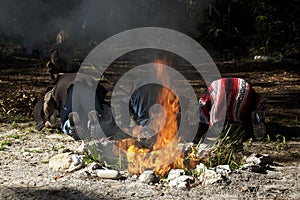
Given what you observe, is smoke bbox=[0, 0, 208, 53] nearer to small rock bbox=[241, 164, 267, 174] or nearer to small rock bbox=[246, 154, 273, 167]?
small rock bbox=[246, 154, 273, 167]

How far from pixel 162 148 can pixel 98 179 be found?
88cm

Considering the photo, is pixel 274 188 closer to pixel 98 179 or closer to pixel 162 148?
pixel 162 148

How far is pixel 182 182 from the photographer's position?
16.0ft

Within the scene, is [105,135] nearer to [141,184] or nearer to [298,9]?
[141,184]

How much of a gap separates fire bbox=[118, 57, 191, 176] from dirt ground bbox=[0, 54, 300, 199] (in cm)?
32

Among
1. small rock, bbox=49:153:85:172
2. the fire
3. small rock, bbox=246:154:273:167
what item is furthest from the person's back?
small rock, bbox=49:153:85:172

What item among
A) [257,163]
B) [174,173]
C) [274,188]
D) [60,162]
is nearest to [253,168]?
[257,163]

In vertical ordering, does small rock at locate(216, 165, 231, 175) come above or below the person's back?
below

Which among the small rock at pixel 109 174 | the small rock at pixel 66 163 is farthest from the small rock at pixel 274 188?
the small rock at pixel 66 163

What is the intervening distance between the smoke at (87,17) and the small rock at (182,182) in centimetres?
589

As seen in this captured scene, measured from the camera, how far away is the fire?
17.5 feet

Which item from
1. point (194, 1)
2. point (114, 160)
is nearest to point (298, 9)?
point (194, 1)

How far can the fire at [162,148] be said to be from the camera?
17.5 feet

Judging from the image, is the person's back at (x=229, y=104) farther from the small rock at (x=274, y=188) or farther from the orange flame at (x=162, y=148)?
the small rock at (x=274, y=188)
